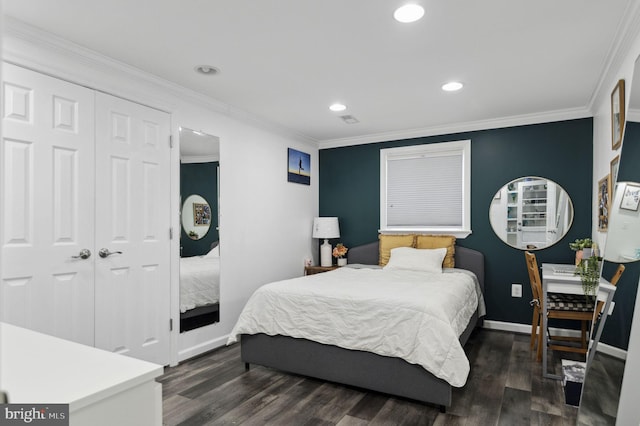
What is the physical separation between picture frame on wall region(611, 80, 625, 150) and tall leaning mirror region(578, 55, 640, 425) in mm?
901

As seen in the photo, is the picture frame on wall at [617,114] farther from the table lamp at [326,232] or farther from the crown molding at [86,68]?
the crown molding at [86,68]

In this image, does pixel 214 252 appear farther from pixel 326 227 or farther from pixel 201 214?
pixel 326 227

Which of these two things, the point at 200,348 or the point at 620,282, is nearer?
the point at 620,282

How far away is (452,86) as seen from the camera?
3.62 metres

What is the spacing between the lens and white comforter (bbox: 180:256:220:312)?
3.72 meters

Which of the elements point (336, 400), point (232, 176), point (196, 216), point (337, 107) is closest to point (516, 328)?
point (336, 400)

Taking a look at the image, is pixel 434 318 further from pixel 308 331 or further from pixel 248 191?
pixel 248 191

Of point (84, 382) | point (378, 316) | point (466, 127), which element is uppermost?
point (466, 127)

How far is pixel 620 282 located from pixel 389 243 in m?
3.30

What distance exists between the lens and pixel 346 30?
2.63 meters

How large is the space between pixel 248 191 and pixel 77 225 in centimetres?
187

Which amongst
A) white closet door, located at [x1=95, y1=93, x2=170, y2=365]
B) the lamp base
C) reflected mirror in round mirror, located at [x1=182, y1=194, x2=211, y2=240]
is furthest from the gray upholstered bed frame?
the lamp base

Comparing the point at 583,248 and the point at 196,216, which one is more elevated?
the point at 196,216

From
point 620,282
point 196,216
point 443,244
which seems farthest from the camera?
point 443,244
